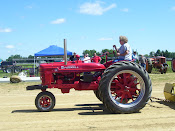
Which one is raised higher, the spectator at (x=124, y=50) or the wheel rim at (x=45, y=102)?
the spectator at (x=124, y=50)

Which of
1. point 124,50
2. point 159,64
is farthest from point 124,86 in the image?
point 159,64

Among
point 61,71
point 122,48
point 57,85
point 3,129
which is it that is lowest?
point 3,129

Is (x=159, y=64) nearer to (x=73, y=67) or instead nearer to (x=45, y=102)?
(x=73, y=67)

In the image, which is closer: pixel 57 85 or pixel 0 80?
pixel 57 85

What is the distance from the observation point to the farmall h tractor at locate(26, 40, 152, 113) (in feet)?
16.2

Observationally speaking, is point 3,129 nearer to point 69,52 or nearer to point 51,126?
point 51,126

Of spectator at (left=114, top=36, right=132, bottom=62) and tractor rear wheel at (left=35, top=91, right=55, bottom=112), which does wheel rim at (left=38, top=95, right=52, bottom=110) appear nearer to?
tractor rear wheel at (left=35, top=91, right=55, bottom=112)

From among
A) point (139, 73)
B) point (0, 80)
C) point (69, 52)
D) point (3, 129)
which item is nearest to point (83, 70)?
point (139, 73)

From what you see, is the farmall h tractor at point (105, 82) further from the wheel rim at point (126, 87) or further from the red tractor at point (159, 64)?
the red tractor at point (159, 64)

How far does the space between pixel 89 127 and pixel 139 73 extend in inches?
Answer: 71.6

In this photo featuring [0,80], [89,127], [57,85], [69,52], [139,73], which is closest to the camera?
[89,127]

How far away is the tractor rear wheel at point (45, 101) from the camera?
5273 millimetres

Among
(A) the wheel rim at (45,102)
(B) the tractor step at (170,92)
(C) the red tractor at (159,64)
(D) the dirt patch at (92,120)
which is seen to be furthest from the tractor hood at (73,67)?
(C) the red tractor at (159,64)

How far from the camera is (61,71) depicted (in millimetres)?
5441
